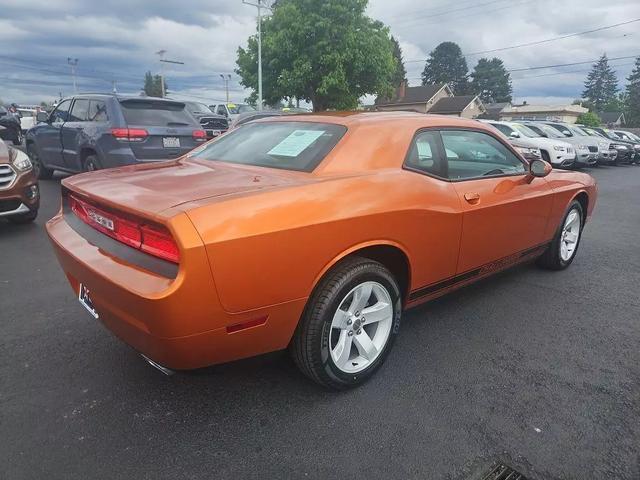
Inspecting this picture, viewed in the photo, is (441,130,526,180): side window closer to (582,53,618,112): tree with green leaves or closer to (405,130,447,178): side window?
(405,130,447,178): side window

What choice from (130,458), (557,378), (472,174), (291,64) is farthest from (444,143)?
(291,64)

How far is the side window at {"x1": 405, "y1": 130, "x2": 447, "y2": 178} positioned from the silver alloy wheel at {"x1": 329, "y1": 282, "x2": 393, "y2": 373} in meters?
0.84

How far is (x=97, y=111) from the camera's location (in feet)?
24.5

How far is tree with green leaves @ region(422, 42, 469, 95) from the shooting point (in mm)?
96062

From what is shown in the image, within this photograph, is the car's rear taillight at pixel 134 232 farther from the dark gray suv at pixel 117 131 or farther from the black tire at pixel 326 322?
the dark gray suv at pixel 117 131

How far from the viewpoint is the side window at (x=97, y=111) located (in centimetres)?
729

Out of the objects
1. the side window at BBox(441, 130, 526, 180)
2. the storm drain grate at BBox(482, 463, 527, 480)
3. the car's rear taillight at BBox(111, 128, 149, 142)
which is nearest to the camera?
the storm drain grate at BBox(482, 463, 527, 480)

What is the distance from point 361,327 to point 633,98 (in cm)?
10454

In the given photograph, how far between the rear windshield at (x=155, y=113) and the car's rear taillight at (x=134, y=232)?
202 inches

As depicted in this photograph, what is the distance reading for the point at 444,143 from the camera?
10.5 feet

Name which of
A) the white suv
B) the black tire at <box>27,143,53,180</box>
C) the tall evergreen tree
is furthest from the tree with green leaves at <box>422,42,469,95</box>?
the black tire at <box>27,143,53,180</box>

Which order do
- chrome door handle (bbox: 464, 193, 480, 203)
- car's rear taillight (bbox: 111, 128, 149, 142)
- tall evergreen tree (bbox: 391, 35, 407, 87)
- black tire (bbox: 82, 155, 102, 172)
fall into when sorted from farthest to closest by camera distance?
tall evergreen tree (bbox: 391, 35, 407, 87)
black tire (bbox: 82, 155, 102, 172)
car's rear taillight (bbox: 111, 128, 149, 142)
chrome door handle (bbox: 464, 193, 480, 203)

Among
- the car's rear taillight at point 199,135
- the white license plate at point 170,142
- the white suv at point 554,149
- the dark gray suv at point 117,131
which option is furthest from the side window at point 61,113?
the white suv at point 554,149

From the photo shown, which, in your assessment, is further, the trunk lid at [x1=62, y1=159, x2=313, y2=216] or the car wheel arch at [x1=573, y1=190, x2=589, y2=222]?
the car wheel arch at [x1=573, y1=190, x2=589, y2=222]
